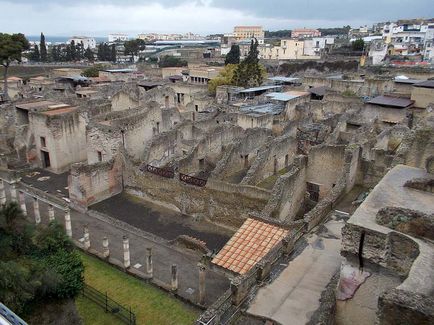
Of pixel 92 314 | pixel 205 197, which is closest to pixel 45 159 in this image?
pixel 205 197

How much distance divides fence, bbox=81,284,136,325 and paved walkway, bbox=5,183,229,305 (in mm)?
2207

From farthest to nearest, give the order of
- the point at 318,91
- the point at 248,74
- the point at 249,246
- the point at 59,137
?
the point at 248,74, the point at 318,91, the point at 59,137, the point at 249,246

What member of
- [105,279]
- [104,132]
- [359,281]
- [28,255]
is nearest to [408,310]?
[359,281]

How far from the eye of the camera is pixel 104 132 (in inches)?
960

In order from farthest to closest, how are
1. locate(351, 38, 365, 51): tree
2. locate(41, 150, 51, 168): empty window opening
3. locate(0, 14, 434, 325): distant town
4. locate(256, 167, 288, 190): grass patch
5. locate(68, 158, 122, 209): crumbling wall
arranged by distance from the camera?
1. locate(351, 38, 365, 51): tree
2. locate(41, 150, 51, 168): empty window opening
3. locate(256, 167, 288, 190): grass patch
4. locate(68, 158, 122, 209): crumbling wall
5. locate(0, 14, 434, 325): distant town

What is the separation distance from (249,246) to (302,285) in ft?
12.7

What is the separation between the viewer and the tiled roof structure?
14305mm

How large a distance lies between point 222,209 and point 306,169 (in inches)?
206

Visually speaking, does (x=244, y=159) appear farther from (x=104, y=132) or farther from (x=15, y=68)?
(x=15, y=68)

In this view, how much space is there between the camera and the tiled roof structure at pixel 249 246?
14.3 metres

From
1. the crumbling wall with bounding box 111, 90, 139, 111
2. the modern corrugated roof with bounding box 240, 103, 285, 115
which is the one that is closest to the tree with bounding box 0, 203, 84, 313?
the modern corrugated roof with bounding box 240, 103, 285, 115

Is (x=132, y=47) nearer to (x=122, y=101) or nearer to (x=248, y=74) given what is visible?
(x=248, y=74)

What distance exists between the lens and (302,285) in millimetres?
11250

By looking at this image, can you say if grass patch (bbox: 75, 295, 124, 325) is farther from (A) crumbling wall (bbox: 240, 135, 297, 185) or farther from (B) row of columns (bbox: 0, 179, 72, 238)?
(A) crumbling wall (bbox: 240, 135, 297, 185)
